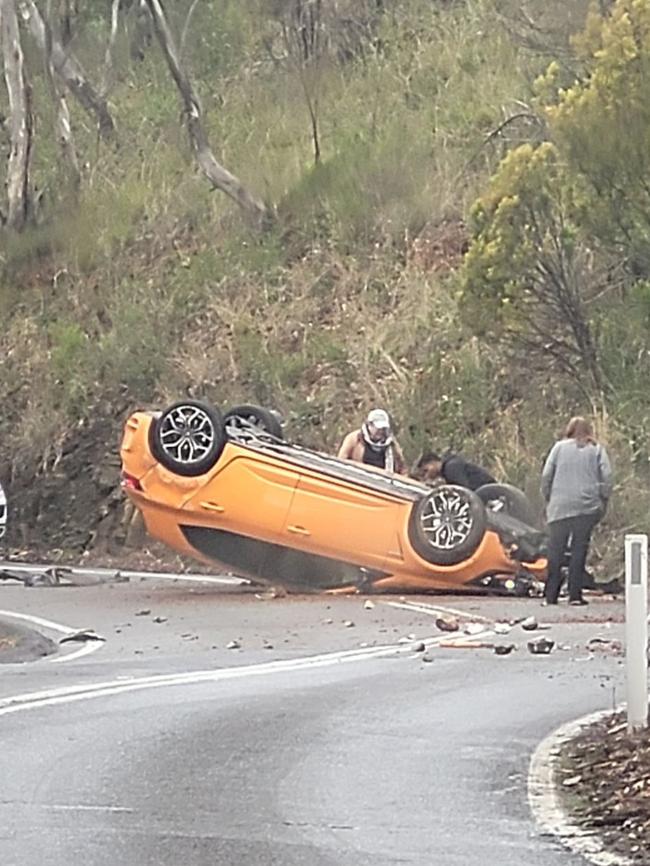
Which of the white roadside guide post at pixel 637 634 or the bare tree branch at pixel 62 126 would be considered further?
the bare tree branch at pixel 62 126

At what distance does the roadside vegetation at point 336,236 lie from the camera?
79.6 ft

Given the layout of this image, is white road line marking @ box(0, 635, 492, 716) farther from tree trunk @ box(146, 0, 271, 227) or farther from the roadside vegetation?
tree trunk @ box(146, 0, 271, 227)

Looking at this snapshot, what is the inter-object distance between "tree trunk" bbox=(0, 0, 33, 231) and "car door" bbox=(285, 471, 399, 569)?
596 inches

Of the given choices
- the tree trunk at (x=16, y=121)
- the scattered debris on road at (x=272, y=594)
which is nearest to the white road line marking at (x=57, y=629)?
the scattered debris on road at (x=272, y=594)

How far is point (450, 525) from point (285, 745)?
9.02 meters

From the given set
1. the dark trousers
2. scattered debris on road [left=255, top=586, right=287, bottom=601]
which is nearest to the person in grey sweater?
the dark trousers

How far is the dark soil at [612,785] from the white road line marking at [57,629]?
17.3 feet

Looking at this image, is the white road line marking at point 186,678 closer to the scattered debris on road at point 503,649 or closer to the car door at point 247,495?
the scattered debris on road at point 503,649

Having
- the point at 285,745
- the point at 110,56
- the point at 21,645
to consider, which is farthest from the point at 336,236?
the point at 285,745

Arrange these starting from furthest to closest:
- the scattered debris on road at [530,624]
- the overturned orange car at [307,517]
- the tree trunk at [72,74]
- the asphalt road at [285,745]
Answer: the tree trunk at [72,74] → the overturned orange car at [307,517] → the scattered debris on road at [530,624] → the asphalt road at [285,745]

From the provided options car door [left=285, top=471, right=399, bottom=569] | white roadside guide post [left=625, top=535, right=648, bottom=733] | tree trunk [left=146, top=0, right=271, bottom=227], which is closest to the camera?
white roadside guide post [left=625, top=535, right=648, bottom=733]

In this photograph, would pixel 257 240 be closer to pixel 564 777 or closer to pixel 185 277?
pixel 185 277

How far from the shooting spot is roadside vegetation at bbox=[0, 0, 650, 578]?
24.2 m

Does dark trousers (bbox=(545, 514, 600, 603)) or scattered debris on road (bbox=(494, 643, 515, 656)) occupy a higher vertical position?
dark trousers (bbox=(545, 514, 600, 603))
